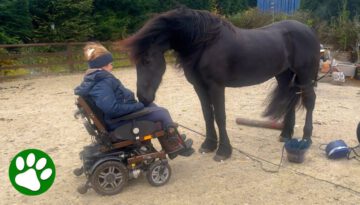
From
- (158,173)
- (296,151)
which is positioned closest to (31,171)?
(158,173)

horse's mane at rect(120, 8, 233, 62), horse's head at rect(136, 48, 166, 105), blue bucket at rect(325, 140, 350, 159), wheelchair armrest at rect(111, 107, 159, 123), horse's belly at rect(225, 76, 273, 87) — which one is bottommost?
blue bucket at rect(325, 140, 350, 159)

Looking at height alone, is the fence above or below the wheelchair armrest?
below

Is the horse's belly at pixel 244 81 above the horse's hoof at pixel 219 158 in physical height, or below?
above

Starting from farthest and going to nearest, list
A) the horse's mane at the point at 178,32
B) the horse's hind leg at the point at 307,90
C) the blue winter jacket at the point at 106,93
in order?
the horse's hind leg at the point at 307,90
the horse's mane at the point at 178,32
the blue winter jacket at the point at 106,93

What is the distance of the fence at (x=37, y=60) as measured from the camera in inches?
403

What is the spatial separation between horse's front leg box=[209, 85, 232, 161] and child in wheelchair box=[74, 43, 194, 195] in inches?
26.5

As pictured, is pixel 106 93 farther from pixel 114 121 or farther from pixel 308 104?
pixel 308 104

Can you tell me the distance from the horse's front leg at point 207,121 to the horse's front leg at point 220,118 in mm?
194

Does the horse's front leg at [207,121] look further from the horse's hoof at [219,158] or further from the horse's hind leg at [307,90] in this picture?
the horse's hind leg at [307,90]

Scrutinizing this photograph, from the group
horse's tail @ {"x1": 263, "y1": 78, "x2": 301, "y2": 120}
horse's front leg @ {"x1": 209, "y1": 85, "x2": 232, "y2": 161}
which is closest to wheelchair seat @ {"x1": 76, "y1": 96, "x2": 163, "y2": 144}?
horse's front leg @ {"x1": 209, "y1": 85, "x2": 232, "y2": 161}

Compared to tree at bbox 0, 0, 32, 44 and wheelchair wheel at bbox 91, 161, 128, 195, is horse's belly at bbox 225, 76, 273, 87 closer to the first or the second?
wheelchair wheel at bbox 91, 161, 128, 195

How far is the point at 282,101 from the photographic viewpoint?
4.58m

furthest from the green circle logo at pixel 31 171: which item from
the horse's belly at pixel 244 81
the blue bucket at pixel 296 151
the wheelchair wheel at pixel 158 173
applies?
the blue bucket at pixel 296 151

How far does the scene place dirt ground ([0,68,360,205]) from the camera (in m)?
3.20
